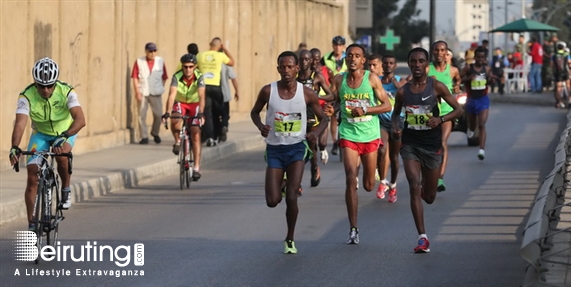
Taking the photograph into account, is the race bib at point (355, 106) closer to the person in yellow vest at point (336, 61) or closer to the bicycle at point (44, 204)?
the bicycle at point (44, 204)

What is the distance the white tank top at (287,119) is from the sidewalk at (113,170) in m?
3.74

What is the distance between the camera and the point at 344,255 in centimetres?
1139

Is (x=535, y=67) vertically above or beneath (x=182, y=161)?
above

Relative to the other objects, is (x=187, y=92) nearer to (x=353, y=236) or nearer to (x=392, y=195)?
(x=392, y=195)

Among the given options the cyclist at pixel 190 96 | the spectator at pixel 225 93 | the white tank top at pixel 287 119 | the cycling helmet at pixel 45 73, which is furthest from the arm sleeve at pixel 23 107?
the spectator at pixel 225 93

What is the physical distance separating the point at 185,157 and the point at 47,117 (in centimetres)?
605

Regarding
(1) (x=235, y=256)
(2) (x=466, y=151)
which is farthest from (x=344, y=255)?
(2) (x=466, y=151)

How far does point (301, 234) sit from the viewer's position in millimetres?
12828

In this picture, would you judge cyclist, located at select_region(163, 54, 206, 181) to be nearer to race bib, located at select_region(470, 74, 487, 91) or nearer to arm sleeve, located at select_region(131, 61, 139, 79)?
race bib, located at select_region(470, 74, 487, 91)

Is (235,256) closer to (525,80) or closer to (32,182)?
(32,182)

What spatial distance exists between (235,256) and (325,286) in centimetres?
167

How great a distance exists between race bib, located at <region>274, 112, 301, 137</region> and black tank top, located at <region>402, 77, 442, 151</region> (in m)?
1.13

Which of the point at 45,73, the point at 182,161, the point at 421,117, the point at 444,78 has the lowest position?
the point at 182,161

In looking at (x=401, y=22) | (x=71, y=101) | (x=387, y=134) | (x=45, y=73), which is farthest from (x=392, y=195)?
(x=401, y=22)
